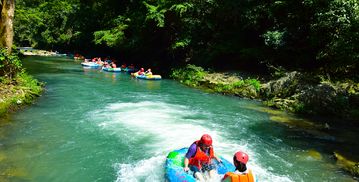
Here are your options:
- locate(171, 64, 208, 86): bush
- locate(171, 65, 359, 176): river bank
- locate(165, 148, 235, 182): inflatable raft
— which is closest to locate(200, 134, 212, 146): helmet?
locate(165, 148, 235, 182): inflatable raft

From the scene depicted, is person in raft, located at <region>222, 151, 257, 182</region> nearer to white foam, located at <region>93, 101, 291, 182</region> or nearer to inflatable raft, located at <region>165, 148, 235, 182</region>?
inflatable raft, located at <region>165, 148, 235, 182</region>

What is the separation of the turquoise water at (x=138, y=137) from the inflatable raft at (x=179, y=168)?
0.52 meters

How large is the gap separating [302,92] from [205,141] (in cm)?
1008

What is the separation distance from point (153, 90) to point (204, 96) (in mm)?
3106

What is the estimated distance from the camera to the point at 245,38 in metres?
22.9

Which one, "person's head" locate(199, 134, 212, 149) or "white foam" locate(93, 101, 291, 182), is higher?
"person's head" locate(199, 134, 212, 149)

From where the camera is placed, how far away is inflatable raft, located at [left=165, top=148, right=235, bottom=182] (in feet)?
22.2

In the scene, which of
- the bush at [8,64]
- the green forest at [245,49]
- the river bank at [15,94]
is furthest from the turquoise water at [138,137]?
the bush at [8,64]

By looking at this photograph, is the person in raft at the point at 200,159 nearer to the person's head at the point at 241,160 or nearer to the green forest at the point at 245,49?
the person's head at the point at 241,160

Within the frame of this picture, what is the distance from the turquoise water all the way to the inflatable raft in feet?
1.70

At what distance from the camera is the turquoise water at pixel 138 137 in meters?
8.22

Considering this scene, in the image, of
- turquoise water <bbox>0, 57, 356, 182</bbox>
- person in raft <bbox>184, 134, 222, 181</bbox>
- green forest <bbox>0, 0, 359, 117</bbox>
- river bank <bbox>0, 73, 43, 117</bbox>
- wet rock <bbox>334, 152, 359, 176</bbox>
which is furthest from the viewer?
green forest <bbox>0, 0, 359, 117</bbox>

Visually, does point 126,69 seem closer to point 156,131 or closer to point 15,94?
point 15,94

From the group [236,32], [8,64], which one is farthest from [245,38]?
[8,64]
